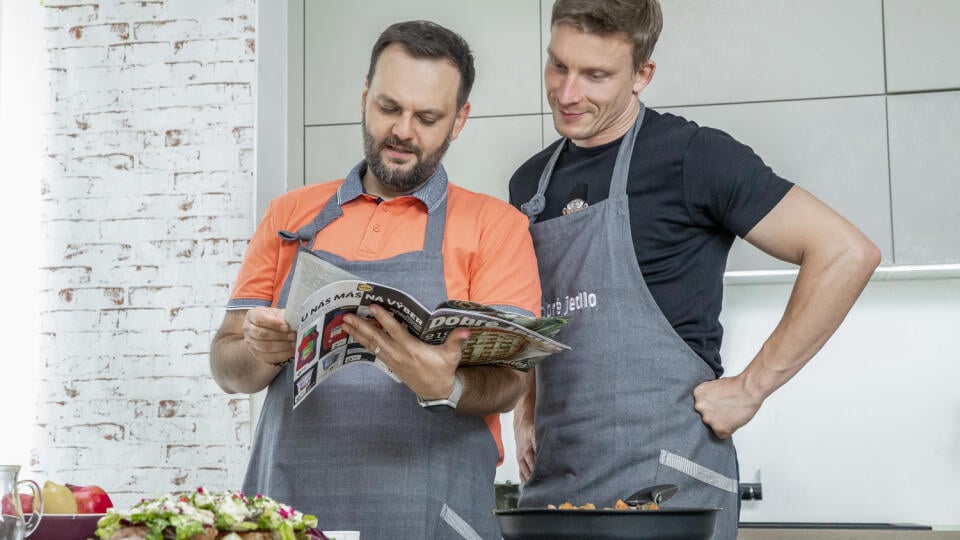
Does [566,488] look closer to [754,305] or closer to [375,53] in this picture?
[375,53]

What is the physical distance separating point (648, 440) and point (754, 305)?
195cm

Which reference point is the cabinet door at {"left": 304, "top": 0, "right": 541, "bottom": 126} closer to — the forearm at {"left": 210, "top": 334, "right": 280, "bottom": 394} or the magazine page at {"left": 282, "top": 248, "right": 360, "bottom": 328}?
the forearm at {"left": 210, "top": 334, "right": 280, "bottom": 394}

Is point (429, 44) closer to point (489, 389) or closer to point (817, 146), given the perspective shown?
point (489, 389)

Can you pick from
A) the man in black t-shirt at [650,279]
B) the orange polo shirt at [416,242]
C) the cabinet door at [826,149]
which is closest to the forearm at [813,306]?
the man in black t-shirt at [650,279]

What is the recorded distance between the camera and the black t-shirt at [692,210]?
1860 mm

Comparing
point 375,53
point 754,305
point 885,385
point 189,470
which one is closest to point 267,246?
point 375,53

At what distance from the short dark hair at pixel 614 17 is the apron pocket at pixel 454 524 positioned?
36.0 inches

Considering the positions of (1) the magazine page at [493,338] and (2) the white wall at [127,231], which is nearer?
(1) the magazine page at [493,338]

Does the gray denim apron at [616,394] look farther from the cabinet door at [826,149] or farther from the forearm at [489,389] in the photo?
the cabinet door at [826,149]

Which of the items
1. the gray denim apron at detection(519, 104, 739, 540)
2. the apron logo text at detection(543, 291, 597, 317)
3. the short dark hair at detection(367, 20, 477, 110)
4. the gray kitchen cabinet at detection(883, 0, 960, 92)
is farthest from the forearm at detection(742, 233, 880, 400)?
the gray kitchen cabinet at detection(883, 0, 960, 92)

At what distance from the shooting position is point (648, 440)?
1.84 m

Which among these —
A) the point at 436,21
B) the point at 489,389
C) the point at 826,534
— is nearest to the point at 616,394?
the point at 489,389

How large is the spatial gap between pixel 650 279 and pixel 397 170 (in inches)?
19.7

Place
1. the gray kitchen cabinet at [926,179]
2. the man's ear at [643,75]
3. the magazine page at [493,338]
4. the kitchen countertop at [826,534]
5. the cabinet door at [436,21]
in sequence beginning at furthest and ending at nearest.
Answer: the cabinet door at [436,21], the gray kitchen cabinet at [926,179], the kitchen countertop at [826,534], the man's ear at [643,75], the magazine page at [493,338]
